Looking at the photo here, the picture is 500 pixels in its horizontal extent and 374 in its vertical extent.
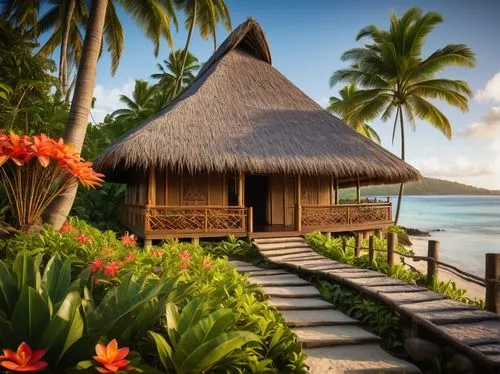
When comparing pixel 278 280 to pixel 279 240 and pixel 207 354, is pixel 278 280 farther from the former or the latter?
pixel 207 354

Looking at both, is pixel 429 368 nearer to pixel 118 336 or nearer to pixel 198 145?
pixel 118 336

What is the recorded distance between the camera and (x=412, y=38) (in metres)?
14.4

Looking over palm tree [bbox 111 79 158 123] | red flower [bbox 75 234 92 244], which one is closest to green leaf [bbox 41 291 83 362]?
red flower [bbox 75 234 92 244]

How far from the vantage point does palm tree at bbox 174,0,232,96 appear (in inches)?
591

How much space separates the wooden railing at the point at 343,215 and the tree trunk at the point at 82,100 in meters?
6.35

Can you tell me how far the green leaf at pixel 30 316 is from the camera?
1.71 metres

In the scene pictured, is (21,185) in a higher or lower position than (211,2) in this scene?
lower

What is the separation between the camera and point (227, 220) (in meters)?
9.08

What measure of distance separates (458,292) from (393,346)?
2.47 metres

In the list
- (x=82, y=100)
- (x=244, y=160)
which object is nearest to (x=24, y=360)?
(x=82, y=100)

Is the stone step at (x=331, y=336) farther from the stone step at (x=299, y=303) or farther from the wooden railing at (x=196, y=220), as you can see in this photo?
the wooden railing at (x=196, y=220)

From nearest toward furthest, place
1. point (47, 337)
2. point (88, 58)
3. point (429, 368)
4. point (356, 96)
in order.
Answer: point (47, 337) → point (429, 368) → point (88, 58) → point (356, 96)

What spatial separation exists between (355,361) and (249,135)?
276 inches

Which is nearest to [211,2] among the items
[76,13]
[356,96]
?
[76,13]
